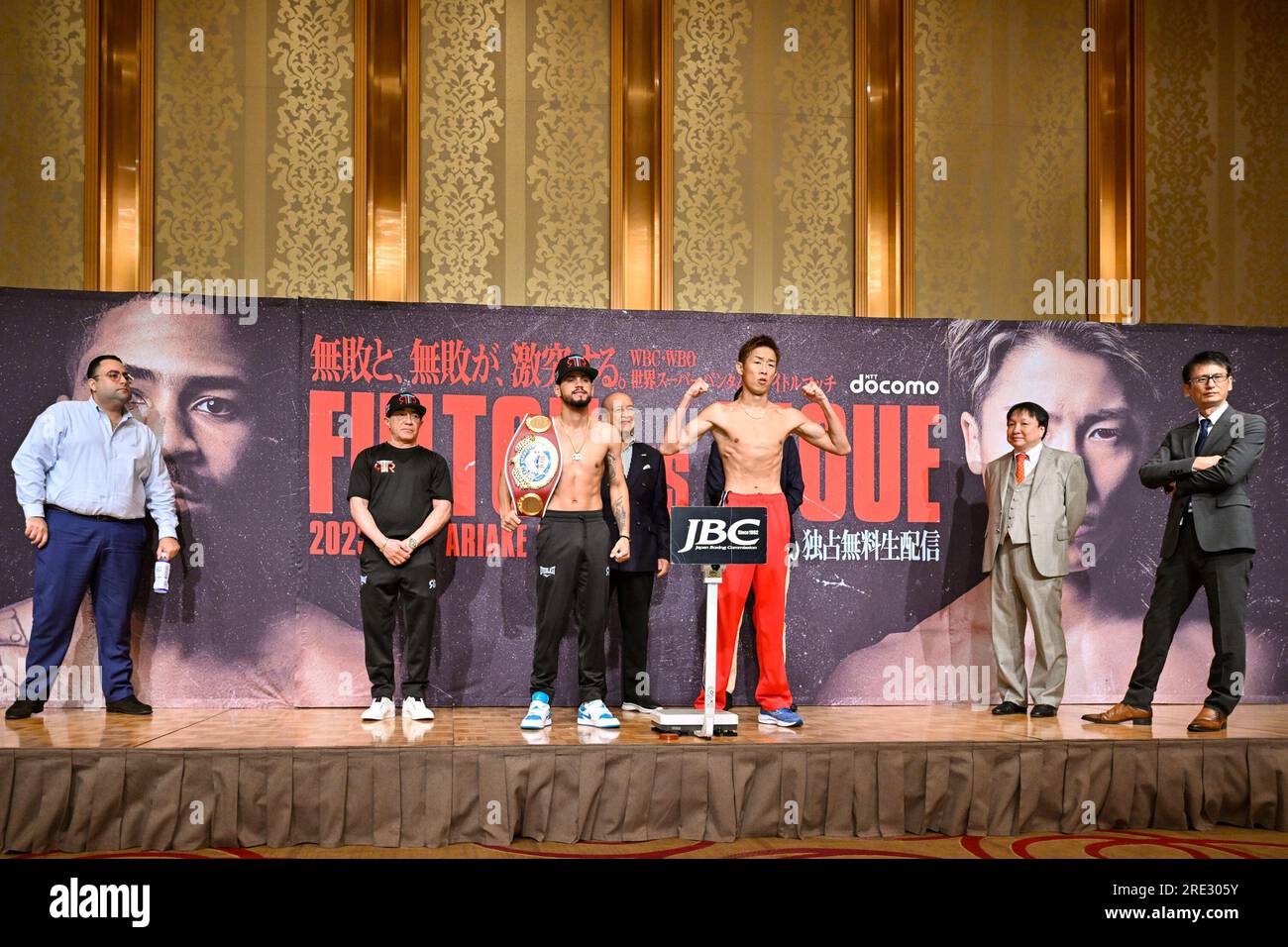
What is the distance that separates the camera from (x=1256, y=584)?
6516 millimetres

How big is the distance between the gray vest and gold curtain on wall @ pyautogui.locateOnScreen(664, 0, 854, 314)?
168cm

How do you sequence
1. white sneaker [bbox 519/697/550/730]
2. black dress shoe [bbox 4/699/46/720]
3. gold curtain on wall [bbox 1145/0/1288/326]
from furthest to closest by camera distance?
gold curtain on wall [bbox 1145/0/1288/326] → black dress shoe [bbox 4/699/46/720] → white sneaker [bbox 519/697/550/730]

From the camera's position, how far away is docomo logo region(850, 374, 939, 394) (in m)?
6.36

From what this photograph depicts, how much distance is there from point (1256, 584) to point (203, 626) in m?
6.15

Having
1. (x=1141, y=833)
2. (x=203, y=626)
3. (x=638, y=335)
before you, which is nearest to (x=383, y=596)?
(x=203, y=626)

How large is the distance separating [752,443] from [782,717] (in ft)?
4.44

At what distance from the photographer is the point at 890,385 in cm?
638

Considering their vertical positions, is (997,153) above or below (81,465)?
above

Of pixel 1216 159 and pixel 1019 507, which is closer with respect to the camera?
pixel 1019 507

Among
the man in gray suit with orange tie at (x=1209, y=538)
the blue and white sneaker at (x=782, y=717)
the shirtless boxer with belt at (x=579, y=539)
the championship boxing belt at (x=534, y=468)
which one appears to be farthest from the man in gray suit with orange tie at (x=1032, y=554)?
the championship boxing belt at (x=534, y=468)

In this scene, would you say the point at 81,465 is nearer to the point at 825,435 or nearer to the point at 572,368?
the point at 572,368

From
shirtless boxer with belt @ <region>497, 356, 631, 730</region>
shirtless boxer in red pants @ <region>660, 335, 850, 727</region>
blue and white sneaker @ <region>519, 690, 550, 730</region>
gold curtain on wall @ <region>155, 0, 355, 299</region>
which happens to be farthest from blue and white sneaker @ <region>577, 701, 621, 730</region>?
gold curtain on wall @ <region>155, 0, 355, 299</region>

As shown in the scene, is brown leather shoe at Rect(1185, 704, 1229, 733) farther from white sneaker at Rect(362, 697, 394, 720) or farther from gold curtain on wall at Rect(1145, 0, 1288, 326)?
white sneaker at Rect(362, 697, 394, 720)

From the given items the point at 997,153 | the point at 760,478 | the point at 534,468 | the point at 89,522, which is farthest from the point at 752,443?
the point at 89,522
